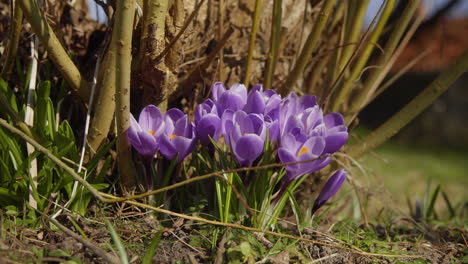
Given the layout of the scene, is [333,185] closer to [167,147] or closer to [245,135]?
[245,135]

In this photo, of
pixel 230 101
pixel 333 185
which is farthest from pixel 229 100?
pixel 333 185

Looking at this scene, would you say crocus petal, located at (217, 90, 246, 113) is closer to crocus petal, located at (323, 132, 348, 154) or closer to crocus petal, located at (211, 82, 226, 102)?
crocus petal, located at (211, 82, 226, 102)

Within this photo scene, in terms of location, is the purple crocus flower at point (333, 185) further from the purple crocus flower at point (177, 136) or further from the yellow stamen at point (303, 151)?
the purple crocus flower at point (177, 136)

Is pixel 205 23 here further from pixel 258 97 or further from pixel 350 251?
pixel 350 251

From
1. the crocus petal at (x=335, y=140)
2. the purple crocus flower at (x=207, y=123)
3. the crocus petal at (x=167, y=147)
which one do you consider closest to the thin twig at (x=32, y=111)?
the crocus petal at (x=167, y=147)

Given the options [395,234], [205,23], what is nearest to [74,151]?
[205,23]

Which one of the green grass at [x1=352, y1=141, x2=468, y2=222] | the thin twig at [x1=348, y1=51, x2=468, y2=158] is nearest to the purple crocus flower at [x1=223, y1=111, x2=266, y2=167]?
the thin twig at [x1=348, y1=51, x2=468, y2=158]
